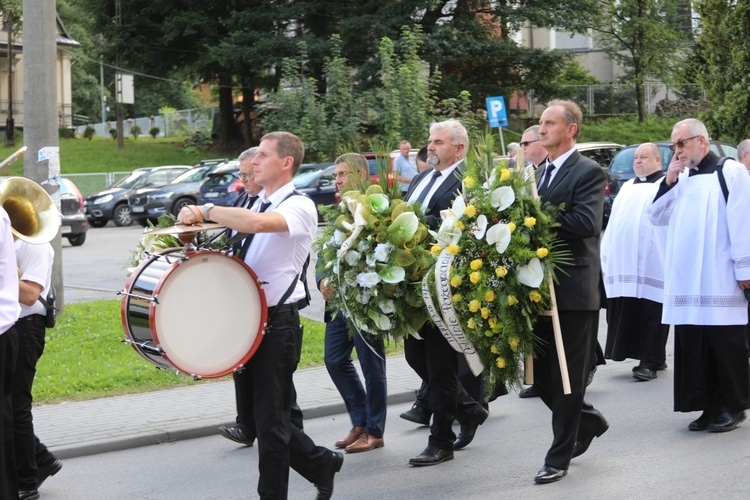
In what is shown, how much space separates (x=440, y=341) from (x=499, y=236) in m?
1.17

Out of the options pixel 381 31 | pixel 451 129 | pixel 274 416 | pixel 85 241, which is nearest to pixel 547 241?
pixel 451 129

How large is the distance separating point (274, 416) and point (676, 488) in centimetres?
239

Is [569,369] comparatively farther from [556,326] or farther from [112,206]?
[112,206]

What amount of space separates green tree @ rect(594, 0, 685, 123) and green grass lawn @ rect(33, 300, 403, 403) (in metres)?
32.7

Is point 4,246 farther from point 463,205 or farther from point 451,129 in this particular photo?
point 451,129

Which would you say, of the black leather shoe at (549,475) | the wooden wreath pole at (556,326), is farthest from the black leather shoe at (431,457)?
the wooden wreath pole at (556,326)

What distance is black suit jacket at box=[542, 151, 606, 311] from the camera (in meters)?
6.20

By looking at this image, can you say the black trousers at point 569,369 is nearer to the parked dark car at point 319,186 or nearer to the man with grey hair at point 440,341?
the man with grey hair at point 440,341

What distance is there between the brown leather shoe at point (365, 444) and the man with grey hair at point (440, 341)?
0.58 meters

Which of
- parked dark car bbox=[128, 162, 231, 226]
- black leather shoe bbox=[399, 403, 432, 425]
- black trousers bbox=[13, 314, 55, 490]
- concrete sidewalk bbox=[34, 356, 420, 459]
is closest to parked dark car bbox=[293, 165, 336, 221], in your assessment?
parked dark car bbox=[128, 162, 231, 226]

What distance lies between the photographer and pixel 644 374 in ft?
32.0

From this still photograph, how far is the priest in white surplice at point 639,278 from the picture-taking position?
960 cm

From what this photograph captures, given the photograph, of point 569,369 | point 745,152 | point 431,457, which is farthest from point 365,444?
point 745,152

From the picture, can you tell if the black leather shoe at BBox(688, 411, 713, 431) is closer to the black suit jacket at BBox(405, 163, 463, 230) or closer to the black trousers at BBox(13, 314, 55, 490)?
the black suit jacket at BBox(405, 163, 463, 230)
